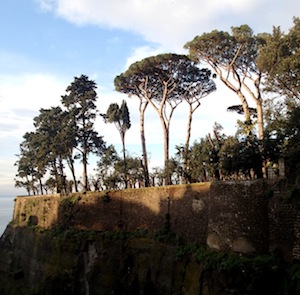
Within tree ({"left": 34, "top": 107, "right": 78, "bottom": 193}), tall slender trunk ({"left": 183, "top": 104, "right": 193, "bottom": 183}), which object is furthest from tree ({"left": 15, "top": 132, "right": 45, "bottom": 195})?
tall slender trunk ({"left": 183, "top": 104, "right": 193, "bottom": 183})

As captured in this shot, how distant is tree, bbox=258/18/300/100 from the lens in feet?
47.9

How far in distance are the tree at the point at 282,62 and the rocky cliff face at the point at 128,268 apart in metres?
8.08

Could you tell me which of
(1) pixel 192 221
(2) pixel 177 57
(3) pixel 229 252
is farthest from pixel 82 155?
(3) pixel 229 252

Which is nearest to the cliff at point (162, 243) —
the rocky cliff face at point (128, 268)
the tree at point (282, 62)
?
the rocky cliff face at point (128, 268)

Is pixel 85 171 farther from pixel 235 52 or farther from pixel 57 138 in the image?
pixel 235 52

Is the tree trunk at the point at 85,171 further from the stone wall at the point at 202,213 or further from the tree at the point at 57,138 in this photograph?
the stone wall at the point at 202,213

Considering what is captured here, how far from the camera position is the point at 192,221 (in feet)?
44.9

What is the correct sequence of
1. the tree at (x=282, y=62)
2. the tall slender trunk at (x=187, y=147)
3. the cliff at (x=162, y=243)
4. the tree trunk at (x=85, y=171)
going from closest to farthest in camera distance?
the cliff at (x=162, y=243) < the tree at (x=282, y=62) < the tall slender trunk at (x=187, y=147) < the tree trunk at (x=85, y=171)

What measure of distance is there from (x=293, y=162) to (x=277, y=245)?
2.65m

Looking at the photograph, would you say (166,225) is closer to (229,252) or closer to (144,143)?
(229,252)

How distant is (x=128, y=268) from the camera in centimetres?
1448

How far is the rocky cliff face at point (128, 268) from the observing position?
1019 centimetres

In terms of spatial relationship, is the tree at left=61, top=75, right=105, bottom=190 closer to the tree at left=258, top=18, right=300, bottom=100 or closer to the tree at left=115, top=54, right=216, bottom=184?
the tree at left=115, top=54, right=216, bottom=184

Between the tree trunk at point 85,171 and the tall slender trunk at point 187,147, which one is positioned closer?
the tall slender trunk at point 187,147
